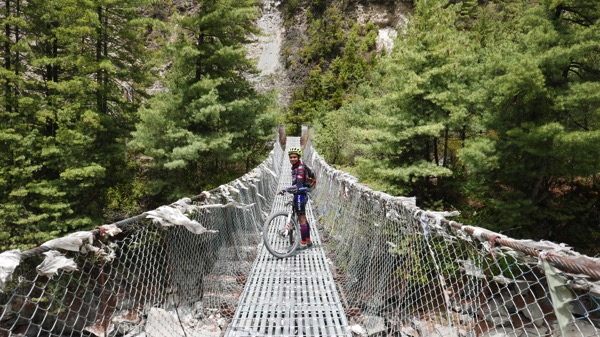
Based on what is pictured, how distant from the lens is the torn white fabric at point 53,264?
1221mm

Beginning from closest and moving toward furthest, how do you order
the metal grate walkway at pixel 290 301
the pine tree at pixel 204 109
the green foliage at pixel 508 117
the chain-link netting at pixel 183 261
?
1. the chain-link netting at pixel 183 261
2. the metal grate walkway at pixel 290 301
3. the green foliage at pixel 508 117
4. the pine tree at pixel 204 109

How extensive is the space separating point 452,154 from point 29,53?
1210cm

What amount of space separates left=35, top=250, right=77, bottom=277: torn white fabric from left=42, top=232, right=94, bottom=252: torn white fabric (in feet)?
0.10

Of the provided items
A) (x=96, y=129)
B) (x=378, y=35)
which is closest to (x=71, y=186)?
(x=96, y=129)

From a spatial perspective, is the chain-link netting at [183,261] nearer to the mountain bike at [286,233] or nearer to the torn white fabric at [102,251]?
the torn white fabric at [102,251]

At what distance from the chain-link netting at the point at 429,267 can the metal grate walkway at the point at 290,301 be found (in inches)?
10.9

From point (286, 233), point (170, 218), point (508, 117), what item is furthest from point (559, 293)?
point (508, 117)

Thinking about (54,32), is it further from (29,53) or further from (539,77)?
(539,77)

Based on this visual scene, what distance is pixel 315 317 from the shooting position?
8.14 feet

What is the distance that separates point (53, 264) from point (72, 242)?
0.40ft

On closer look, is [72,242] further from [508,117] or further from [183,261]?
[508,117]

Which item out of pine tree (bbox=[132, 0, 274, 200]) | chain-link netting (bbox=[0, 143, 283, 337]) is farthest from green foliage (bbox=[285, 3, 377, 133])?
chain-link netting (bbox=[0, 143, 283, 337])

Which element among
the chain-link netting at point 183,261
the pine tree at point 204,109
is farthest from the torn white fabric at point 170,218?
the pine tree at point 204,109

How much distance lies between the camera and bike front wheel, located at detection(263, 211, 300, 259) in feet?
11.1
